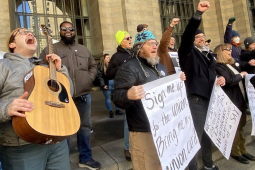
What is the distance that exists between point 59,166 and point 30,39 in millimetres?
1205

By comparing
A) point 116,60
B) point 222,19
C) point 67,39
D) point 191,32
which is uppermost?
point 222,19

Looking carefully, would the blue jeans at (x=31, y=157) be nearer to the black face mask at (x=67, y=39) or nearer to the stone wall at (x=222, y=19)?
the black face mask at (x=67, y=39)

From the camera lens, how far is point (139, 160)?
6.20 feet

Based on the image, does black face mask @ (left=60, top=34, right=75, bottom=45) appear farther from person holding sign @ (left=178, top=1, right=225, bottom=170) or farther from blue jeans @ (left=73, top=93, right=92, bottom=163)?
person holding sign @ (left=178, top=1, right=225, bottom=170)

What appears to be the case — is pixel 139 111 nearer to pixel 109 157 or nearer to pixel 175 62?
pixel 109 157

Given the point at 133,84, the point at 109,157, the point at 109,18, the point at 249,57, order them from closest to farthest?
the point at 133,84 < the point at 109,157 < the point at 249,57 < the point at 109,18

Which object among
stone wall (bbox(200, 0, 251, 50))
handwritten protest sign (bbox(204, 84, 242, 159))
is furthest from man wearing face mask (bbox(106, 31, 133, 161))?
stone wall (bbox(200, 0, 251, 50))

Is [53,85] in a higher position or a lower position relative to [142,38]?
lower

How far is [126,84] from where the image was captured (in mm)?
1779

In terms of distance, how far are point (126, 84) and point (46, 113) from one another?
74 centimetres

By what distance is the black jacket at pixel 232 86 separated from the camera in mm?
2885

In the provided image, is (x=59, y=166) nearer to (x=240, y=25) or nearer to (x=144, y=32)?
(x=144, y=32)

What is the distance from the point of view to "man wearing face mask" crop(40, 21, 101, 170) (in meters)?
2.61

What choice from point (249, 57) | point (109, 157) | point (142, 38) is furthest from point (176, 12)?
point (109, 157)
